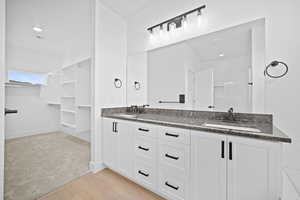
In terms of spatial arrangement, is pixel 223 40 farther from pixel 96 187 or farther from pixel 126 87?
pixel 96 187

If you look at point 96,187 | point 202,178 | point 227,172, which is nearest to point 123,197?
point 96,187

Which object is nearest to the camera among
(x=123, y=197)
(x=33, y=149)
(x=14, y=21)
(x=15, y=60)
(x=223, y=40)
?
(x=123, y=197)

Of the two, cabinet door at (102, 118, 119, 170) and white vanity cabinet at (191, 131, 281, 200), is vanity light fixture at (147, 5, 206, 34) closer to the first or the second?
white vanity cabinet at (191, 131, 281, 200)

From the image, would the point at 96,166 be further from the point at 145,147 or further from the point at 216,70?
the point at 216,70

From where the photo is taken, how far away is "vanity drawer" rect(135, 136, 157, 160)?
4.62ft

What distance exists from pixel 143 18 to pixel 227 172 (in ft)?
8.25

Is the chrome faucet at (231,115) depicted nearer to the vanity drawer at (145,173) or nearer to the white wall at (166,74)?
the white wall at (166,74)

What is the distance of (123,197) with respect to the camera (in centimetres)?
144

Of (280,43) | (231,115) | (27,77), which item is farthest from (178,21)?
(27,77)

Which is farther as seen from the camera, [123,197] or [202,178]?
[123,197]

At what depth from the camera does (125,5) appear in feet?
7.14

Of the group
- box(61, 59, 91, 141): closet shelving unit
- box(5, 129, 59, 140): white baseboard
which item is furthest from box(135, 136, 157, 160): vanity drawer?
box(5, 129, 59, 140): white baseboard

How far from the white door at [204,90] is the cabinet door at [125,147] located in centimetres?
99

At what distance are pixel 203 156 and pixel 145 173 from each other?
76 cm
